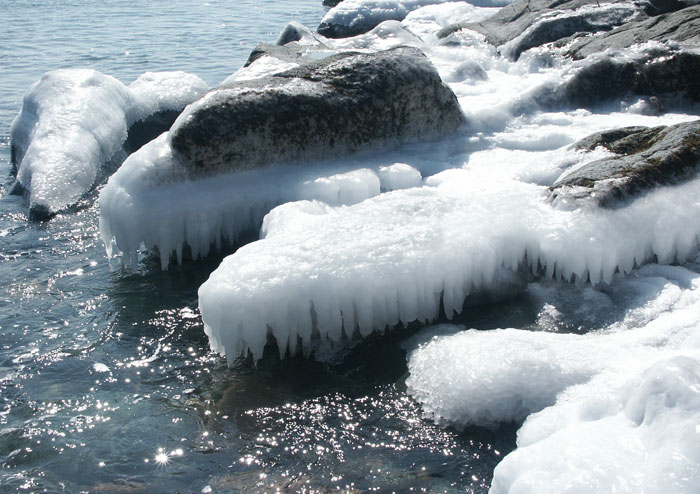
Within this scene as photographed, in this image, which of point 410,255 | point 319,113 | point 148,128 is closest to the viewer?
point 410,255

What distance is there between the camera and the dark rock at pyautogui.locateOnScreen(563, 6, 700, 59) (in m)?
8.74

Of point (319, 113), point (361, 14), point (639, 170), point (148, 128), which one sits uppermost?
point (361, 14)

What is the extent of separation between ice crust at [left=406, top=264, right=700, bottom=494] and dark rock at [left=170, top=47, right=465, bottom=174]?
2.85m

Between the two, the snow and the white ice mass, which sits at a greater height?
the snow

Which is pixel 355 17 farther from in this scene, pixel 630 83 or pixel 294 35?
pixel 630 83

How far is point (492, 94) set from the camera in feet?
29.4

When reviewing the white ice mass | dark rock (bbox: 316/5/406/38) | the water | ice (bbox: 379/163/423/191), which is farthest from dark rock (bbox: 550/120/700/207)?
dark rock (bbox: 316/5/406/38)

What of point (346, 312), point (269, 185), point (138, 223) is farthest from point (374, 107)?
point (346, 312)

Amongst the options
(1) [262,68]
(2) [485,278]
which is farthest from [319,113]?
(2) [485,278]

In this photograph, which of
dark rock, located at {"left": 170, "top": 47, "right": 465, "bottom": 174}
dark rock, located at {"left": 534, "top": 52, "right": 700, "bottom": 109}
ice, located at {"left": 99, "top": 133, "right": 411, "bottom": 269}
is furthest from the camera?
dark rock, located at {"left": 534, "top": 52, "right": 700, "bottom": 109}

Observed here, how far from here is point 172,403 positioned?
4043mm

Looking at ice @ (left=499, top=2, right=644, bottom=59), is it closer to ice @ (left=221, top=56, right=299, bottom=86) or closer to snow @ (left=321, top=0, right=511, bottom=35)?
ice @ (left=221, top=56, right=299, bottom=86)

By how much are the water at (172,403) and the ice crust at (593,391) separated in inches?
8.4

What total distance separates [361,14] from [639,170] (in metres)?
12.6
